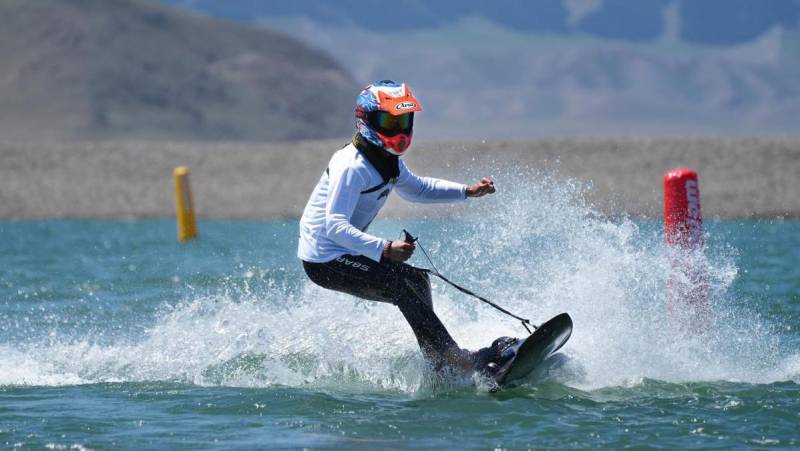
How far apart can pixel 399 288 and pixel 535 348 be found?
3.36 ft

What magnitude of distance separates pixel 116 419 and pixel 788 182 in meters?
31.8

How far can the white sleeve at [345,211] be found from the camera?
853 centimetres

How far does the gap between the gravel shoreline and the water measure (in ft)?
76.0

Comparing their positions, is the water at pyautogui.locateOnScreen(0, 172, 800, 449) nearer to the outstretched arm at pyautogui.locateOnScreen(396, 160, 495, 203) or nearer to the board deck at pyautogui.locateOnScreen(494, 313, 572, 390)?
the board deck at pyautogui.locateOnScreen(494, 313, 572, 390)

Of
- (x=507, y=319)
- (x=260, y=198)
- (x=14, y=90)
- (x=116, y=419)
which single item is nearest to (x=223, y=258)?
(x=507, y=319)

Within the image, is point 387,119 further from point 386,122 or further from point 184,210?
point 184,210

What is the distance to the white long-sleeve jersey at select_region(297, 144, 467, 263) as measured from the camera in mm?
8547

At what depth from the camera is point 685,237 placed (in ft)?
36.9

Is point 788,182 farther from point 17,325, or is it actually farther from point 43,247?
point 17,325

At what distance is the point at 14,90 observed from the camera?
109938 millimetres

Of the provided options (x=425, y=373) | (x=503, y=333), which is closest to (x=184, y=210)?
(x=503, y=333)

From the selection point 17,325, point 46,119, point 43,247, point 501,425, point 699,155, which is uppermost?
point 46,119

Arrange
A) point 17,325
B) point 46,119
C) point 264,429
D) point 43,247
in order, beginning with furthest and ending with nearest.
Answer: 1. point 46,119
2. point 43,247
3. point 17,325
4. point 264,429

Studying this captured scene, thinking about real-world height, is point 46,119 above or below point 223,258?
above
